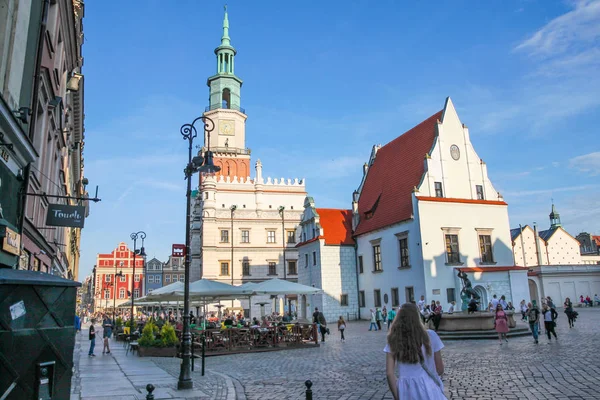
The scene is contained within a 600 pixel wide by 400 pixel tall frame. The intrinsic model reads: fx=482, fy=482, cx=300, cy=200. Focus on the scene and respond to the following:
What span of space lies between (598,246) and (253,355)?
314 ft

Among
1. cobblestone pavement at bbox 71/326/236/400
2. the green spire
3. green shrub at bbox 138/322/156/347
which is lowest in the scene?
cobblestone pavement at bbox 71/326/236/400

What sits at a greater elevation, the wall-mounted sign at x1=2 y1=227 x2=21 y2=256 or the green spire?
the green spire

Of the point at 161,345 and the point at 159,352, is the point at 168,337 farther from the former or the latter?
the point at 159,352

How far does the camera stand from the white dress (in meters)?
4.55

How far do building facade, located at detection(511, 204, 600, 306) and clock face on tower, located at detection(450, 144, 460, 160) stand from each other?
60.8 feet

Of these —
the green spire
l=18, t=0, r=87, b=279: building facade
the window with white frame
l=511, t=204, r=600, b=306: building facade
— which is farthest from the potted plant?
the green spire

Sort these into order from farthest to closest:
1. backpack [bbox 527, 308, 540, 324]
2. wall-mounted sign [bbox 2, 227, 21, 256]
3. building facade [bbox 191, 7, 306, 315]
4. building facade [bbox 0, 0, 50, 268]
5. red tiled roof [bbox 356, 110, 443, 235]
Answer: building facade [bbox 191, 7, 306, 315] < red tiled roof [bbox 356, 110, 443, 235] < backpack [bbox 527, 308, 540, 324] < building facade [bbox 0, 0, 50, 268] < wall-mounted sign [bbox 2, 227, 21, 256]

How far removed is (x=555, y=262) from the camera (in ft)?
228

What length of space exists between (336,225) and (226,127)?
2685cm

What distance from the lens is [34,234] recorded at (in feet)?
43.1

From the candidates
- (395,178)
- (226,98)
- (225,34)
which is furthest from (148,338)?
(225,34)

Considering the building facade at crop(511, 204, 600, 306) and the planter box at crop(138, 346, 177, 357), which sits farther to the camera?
the building facade at crop(511, 204, 600, 306)

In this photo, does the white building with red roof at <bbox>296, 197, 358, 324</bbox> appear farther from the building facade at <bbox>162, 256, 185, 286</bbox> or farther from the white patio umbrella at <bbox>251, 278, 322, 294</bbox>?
the building facade at <bbox>162, 256, 185, 286</bbox>

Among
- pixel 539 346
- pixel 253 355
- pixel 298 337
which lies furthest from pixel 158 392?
pixel 539 346
